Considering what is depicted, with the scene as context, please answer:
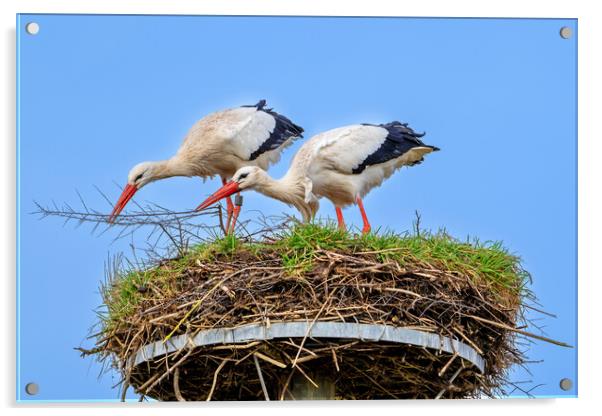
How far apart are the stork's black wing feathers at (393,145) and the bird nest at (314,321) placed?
1.19m

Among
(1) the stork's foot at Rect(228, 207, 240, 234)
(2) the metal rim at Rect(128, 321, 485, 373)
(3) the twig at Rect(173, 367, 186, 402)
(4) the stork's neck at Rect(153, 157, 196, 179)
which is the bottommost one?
(3) the twig at Rect(173, 367, 186, 402)

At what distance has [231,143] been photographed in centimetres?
581

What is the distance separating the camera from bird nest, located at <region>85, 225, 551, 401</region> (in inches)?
150

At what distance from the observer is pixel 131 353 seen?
13.2ft

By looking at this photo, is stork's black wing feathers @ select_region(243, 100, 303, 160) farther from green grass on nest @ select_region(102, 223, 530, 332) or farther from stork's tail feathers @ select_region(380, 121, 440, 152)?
green grass on nest @ select_region(102, 223, 530, 332)

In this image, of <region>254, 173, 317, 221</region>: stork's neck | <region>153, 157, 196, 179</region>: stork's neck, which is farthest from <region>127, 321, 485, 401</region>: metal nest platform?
<region>153, 157, 196, 179</region>: stork's neck

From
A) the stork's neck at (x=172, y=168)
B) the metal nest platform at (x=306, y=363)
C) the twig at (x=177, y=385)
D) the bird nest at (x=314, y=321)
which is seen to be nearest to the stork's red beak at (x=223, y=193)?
the stork's neck at (x=172, y=168)

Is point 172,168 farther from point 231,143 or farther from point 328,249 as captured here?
point 328,249

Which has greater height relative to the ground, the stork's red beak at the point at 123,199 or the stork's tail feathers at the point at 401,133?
the stork's tail feathers at the point at 401,133

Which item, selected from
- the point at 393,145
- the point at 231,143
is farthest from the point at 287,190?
the point at 231,143

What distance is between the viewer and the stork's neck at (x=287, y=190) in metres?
5.16

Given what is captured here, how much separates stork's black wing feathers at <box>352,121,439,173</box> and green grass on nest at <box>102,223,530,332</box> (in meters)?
1.12

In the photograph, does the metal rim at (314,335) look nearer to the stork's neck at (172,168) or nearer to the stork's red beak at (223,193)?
the stork's red beak at (223,193)

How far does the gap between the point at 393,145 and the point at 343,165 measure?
0.23m
